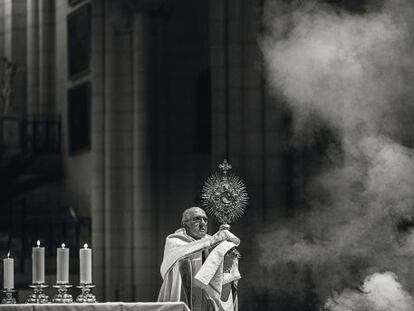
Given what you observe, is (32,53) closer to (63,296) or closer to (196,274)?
(196,274)

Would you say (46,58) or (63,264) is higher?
(46,58)

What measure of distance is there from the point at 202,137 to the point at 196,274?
28.1 ft

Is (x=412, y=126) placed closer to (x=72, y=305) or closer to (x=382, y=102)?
Result: (x=382, y=102)

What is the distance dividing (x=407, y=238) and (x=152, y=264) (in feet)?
15.0

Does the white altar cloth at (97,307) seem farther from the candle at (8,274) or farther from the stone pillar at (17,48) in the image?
the stone pillar at (17,48)

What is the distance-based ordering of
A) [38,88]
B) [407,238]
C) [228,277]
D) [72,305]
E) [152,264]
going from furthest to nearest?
[38,88]
[152,264]
[407,238]
[228,277]
[72,305]

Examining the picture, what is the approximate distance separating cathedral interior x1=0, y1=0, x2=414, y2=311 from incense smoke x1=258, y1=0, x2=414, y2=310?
0.02 m

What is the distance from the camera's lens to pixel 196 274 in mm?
11117

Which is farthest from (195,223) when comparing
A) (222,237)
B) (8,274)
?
(8,274)

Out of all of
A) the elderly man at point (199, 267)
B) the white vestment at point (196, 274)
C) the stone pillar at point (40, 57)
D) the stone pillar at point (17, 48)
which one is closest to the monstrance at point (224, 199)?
the elderly man at point (199, 267)

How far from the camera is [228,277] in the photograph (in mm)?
11273

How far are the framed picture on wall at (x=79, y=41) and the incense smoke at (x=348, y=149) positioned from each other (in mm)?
4823

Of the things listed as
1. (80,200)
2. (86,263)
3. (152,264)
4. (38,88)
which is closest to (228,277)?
(86,263)

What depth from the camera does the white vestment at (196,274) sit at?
36.3ft
